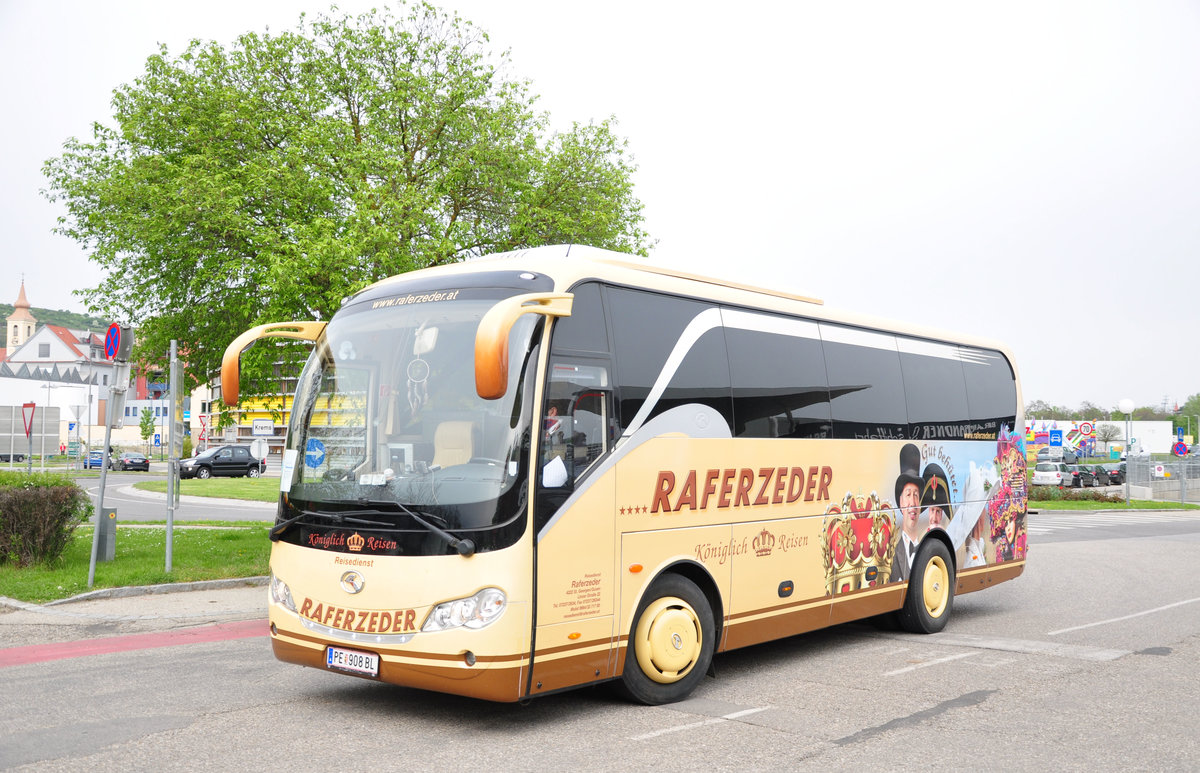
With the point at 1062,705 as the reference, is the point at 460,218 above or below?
above

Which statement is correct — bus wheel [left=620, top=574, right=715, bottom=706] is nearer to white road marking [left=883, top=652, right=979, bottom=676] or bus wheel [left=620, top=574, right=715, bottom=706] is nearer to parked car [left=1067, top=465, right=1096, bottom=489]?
white road marking [left=883, top=652, right=979, bottom=676]

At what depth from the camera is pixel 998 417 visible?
468 inches

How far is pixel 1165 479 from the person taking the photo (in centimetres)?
4594

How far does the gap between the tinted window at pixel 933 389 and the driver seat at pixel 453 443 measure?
→ 560 cm

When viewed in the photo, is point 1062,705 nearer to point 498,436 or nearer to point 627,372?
point 627,372

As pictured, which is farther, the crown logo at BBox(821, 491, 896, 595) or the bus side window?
the crown logo at BBox(821, 491, 896, 595)

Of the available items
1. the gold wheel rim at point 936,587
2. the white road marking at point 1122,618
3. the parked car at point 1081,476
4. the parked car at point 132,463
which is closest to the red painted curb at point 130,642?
→ the gold wheel rim at point 936,587

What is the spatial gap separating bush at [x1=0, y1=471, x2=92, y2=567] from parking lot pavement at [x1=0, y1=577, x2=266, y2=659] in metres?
1.93

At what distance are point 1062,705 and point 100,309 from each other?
1700cm

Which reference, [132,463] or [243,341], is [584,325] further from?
[132,463]

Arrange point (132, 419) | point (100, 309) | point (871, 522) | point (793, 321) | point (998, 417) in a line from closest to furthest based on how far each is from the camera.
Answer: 1. point (793, 321)
2. point (871, 522)
3. point (998, 417)
4. point (100, 309)
5. point (132, 419)

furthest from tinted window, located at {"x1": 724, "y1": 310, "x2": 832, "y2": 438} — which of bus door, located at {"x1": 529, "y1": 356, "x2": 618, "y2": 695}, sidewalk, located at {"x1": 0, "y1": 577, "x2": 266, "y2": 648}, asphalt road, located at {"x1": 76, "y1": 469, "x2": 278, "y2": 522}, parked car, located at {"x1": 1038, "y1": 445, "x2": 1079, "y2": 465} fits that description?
parked car, located at {"x1": 1038, "y1": 445, "x2": 1079, "y2": 465}

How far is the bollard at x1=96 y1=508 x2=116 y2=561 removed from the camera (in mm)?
13617

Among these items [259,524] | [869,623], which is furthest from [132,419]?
[869,623]
